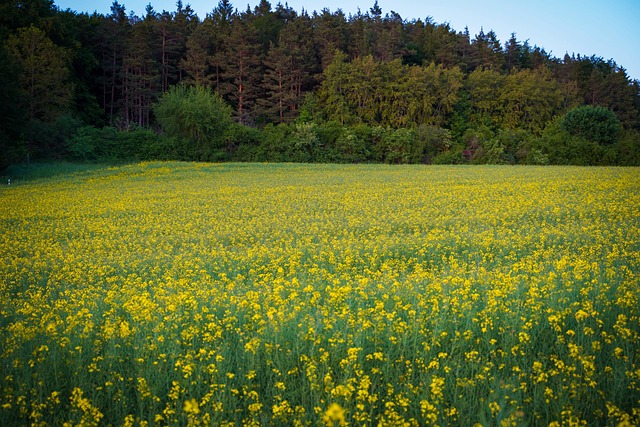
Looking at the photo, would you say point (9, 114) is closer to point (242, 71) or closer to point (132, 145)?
point (132, 145)

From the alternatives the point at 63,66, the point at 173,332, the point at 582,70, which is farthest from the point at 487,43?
the point at 173,332

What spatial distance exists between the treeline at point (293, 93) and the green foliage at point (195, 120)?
16 centimetres

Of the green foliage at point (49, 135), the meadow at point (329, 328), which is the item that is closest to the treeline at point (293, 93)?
the green foliage at point (49, 135)

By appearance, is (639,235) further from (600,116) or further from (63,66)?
(63,66)

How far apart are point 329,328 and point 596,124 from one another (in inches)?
2417

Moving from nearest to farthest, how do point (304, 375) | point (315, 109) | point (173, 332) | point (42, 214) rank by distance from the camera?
point (304, 375) → point (173, 332) → point (42, 214) → point (315, 109)

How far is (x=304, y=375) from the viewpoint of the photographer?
4.43 m

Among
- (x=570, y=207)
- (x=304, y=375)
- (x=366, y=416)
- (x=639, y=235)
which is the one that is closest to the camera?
(x=366, y=416)

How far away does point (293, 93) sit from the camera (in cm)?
6700

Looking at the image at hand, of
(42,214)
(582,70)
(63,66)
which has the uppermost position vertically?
(582,70)

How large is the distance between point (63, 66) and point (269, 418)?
206ft

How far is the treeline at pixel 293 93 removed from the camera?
5422 cm

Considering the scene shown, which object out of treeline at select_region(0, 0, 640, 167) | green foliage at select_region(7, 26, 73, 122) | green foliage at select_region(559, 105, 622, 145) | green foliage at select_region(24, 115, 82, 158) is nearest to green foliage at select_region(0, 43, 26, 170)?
treeline at select_region(0, 0, 640, 167)

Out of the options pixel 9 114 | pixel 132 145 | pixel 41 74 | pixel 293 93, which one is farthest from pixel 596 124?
pixel 41 74
